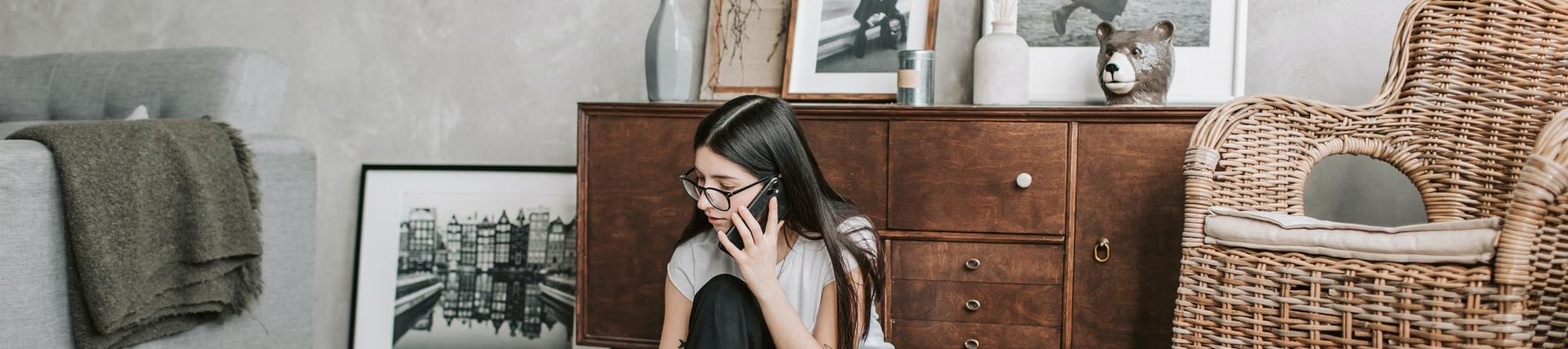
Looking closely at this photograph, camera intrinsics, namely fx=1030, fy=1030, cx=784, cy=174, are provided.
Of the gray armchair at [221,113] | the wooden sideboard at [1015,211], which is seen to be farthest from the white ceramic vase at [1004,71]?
the gray armchair at [221,113]

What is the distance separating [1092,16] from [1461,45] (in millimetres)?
685

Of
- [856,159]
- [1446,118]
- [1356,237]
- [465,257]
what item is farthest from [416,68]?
[1446,118]

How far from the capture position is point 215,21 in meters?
2.86

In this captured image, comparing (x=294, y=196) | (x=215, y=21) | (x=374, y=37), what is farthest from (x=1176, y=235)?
(x=215, y=21)

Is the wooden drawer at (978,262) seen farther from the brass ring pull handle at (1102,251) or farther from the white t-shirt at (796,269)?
the white t-shirt at (796,269)

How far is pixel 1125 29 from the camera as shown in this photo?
2.21 metres

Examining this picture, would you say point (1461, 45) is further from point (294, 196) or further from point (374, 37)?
point (374, 37)

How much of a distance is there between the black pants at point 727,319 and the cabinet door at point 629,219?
1.66 ft

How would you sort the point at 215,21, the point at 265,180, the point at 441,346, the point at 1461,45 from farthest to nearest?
1. the point at 215,21
2. the point at 441,346
3. the point at 265,180
4. the point at 1461,45

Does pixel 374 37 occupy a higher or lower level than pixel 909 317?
higher

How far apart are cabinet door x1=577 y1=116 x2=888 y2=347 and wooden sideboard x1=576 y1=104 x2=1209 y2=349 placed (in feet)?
0.21

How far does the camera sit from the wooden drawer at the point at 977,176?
1.83 meters

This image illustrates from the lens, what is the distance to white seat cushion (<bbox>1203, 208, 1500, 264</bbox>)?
1.38m

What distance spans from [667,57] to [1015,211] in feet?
2.63
